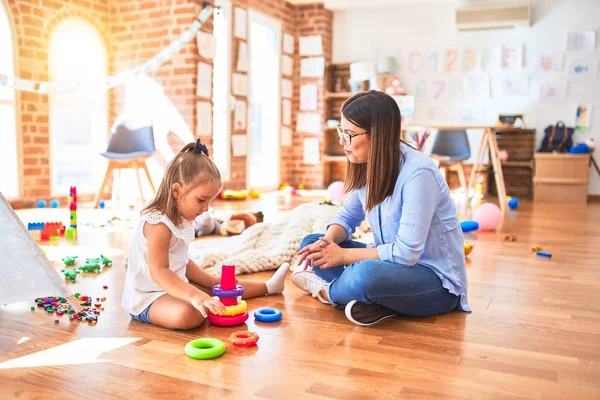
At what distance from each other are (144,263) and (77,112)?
3894 mm

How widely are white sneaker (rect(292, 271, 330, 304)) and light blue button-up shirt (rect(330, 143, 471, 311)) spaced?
26 cm

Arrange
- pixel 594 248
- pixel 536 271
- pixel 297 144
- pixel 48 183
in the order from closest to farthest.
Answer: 1. pixel 536 271
2. pixel 594 248
3. pixel 48 183
4. pixel 297 144

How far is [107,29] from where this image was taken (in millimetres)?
5363

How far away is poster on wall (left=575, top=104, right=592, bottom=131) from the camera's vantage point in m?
6.13

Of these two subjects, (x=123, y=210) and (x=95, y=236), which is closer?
(x=95, y=236)

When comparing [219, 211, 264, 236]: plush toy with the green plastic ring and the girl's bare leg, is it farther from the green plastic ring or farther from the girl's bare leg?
the green plastic ring

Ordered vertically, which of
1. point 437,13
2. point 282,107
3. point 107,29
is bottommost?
point 282,107

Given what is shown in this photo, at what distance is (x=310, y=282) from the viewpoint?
77.0 inches

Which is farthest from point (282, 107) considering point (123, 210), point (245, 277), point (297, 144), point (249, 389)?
point (249, 389)

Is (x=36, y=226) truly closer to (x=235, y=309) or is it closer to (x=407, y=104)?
(x=235, y=309)

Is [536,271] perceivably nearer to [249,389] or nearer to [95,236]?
[249,389]

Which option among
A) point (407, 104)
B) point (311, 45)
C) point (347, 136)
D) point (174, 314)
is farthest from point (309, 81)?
point (174, 314)

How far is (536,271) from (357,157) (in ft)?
3.95

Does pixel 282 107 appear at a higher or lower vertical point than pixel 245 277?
higher
